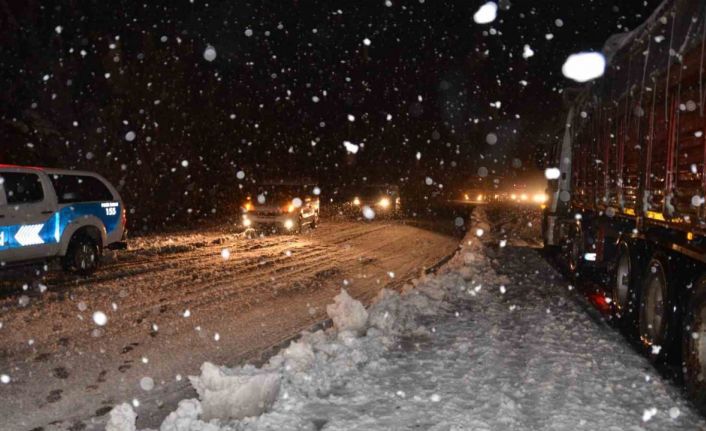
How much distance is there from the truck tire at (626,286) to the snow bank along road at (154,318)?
12.1ft

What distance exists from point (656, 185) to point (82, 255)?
9.29 metres

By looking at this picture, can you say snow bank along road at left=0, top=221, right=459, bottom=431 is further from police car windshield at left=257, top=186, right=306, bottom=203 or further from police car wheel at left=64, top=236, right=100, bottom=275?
police car windshield at left=257, top=186, right=306, bottom=203

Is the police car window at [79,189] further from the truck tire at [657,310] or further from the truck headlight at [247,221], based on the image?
the truck tire at [657,310]

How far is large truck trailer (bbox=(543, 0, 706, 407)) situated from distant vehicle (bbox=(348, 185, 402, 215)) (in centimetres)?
2099

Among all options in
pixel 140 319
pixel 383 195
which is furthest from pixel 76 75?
pixel 383 195

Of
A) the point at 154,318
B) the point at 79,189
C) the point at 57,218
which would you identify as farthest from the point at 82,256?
the point at 154,318

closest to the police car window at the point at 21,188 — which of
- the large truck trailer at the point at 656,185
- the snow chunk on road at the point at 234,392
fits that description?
the snow chunk on road at the point at 234,392

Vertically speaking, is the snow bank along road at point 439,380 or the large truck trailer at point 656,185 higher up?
the large truck trailer at point 656,185

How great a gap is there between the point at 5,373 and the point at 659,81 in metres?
7.36

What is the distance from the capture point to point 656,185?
6762 millimetres

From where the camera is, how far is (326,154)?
44.5 meters

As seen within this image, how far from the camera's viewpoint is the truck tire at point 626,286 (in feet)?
24.7

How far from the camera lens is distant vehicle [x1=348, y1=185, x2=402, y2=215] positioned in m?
31.8

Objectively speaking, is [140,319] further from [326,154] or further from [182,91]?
[326,154]
